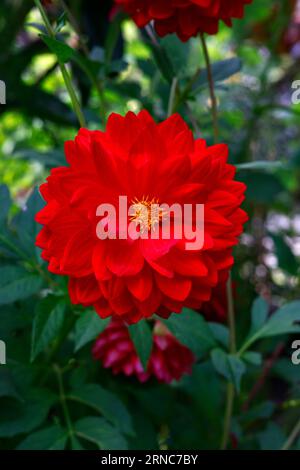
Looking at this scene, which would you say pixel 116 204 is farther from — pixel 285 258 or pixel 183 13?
pixel 285 258

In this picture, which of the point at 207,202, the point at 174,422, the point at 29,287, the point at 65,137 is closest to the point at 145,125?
the point at 207,202

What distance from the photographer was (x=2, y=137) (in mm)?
1329

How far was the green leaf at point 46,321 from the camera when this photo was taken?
576mm

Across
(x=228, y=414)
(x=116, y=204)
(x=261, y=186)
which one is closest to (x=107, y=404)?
(x=228, y=414)

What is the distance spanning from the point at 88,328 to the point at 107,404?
107mm

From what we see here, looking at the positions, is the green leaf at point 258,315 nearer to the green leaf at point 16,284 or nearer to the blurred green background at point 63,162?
the blurred green background at point 63,162

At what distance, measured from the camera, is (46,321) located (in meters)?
0.59

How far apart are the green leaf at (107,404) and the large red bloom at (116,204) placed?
180 mm

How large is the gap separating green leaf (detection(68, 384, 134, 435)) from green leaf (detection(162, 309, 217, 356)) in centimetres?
9

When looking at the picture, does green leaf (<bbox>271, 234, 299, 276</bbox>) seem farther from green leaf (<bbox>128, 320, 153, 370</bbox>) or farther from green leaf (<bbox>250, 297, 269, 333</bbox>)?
green leaf (<bbox>128, 320, 153, 370</bbox>)

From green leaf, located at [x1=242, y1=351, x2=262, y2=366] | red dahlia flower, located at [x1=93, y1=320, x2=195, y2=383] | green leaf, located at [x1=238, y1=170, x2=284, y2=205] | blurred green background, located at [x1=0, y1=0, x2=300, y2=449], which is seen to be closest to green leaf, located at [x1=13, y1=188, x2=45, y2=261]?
blurred green background, located at [x1=0, y1=0, x2=300, y2=449]

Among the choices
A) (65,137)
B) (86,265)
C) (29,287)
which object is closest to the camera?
(86,265)
